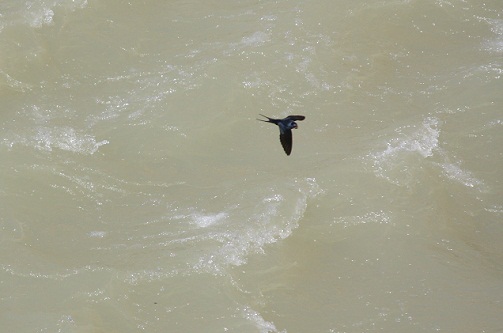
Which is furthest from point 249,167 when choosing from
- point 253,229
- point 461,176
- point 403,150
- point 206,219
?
point 461,176

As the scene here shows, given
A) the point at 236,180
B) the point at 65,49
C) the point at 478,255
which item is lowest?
the point at 478,255

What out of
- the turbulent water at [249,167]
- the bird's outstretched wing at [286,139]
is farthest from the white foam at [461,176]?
the bird's outstretched wing at [286,139]

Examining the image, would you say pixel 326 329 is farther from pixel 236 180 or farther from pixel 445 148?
pixel 445 148

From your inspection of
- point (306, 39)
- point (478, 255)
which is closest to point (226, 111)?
point (306, 39)

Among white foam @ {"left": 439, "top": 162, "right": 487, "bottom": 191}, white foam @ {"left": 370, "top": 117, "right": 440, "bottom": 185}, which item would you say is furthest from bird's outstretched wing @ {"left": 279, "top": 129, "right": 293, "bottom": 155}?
white foam @ {"left": 439, "top": 162, "right": 487, "bottom": 191}

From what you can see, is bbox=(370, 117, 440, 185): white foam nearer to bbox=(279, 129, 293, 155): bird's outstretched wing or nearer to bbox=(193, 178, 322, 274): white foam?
bbox=(193, 178, 322, 274): white foam

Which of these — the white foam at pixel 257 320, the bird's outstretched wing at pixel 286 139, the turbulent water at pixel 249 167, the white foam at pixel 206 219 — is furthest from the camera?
the white foam at pixel 206 219

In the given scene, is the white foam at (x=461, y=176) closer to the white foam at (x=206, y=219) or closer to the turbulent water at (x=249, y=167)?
the turbulent water at (x=249, y=167)

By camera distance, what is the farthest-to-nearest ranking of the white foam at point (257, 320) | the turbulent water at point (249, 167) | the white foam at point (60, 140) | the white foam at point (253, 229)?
the white foam at point (60, 140) < the white foam at point (253, 229) < the turbulent water at point (249, 167) < the white foam at point (257, 320)
